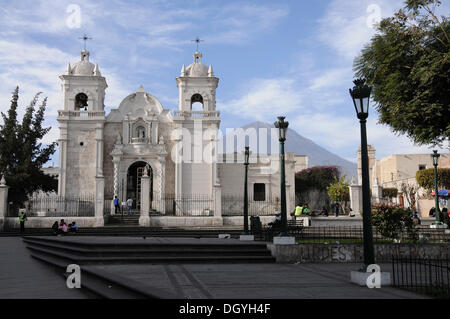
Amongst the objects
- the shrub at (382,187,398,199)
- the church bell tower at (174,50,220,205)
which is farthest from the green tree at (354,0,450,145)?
the shrub at (382,187,398,199)

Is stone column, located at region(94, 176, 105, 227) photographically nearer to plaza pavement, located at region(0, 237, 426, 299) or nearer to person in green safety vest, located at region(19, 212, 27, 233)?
person in green safety vest, located at region(19, 212, 27, 233)

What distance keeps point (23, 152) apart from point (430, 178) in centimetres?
3172

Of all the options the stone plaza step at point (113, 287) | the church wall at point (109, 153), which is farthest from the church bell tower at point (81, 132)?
the stone plaza step at point (113, 287)

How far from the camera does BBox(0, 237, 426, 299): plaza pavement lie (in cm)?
670

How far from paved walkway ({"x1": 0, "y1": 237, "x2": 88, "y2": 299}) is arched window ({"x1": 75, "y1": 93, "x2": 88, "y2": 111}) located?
22.9m

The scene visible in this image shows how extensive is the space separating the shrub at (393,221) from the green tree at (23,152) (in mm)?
23262

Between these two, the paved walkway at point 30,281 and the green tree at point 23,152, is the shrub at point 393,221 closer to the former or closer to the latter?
the paved walkway at point 30,281

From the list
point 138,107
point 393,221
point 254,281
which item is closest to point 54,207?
point 138,107

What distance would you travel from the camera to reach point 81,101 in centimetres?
3481

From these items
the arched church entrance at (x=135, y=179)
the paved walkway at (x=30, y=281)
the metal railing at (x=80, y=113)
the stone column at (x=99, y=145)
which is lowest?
the paved walkway at (x=30, y=281)

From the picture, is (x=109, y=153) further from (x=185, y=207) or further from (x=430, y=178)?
(x=430, y=178)

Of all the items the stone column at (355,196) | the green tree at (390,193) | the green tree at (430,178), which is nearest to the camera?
the stone column at (355,196)

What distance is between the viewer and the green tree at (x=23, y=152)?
28.8 m
